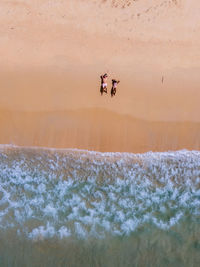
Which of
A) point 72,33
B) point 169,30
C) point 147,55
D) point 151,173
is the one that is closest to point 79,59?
point 72,33

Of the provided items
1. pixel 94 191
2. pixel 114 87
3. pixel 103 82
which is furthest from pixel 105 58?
pixel 94 191

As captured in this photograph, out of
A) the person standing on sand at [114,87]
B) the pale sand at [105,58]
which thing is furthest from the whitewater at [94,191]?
the person standing on sand at [114,87]

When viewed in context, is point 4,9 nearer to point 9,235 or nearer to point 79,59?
point 79,59

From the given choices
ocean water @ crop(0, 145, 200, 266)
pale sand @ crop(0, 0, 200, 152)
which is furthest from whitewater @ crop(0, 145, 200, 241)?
pale sand @ crop(0, 0, 200, 152)

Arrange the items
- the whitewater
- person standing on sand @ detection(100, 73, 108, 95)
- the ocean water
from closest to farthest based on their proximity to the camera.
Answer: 1. the ocean water
2. the whitewater
3. person standing on sand @ detection(100, 73, 108, 95)

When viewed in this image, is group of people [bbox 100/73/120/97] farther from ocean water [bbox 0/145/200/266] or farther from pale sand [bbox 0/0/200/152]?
ocean water [bbox 0/145/200/266]

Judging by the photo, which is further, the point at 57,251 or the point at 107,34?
the point at 107,34

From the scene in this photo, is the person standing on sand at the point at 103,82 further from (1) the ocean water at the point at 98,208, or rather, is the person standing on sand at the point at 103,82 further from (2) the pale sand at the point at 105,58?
(1) the ocean water at the point at 98,208

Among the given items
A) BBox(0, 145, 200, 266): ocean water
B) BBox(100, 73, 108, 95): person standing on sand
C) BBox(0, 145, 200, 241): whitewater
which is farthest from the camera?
BBox(100, 73, 108, 95): person standing on sand
